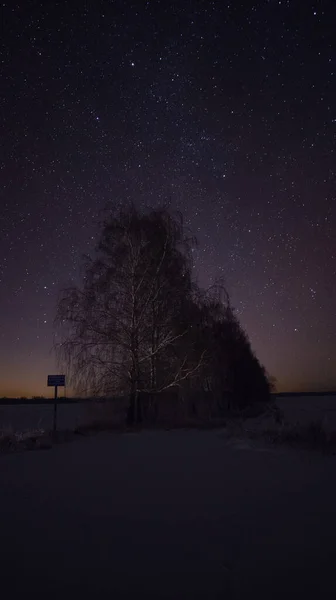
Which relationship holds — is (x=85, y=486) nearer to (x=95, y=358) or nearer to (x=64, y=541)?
(x=64, y=541)

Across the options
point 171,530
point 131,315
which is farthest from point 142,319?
point 171,530

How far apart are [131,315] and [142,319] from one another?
44cm

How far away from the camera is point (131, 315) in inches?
540

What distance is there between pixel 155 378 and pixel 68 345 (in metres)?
3.43

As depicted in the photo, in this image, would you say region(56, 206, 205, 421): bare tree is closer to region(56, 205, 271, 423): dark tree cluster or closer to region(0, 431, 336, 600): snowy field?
region(56, 205, 271, 423): dark tree cluster

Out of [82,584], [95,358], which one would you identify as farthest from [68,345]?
[82,584]

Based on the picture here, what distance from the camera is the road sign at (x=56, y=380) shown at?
11.4 m

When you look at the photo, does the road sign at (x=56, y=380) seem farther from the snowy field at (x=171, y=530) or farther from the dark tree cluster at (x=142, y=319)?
Answer: the snowy field at (x=171, y=530)

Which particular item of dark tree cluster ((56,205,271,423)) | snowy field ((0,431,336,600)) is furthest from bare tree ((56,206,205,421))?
snowy field ((0,431,336,600))

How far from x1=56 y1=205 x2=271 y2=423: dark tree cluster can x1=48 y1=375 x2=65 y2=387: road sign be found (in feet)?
5.92

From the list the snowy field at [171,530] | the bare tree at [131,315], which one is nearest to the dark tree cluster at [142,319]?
the bare tree at [131,315]

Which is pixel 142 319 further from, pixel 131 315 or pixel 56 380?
pixel 56 380

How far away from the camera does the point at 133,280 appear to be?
541 inches

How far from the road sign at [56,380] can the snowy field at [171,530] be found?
5666mm
